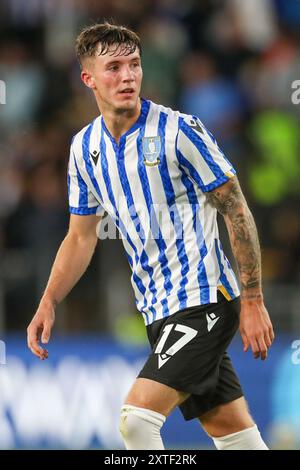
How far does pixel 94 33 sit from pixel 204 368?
5.36 feet

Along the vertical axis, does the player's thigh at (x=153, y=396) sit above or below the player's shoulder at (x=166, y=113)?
below

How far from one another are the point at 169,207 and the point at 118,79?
0.63 metres

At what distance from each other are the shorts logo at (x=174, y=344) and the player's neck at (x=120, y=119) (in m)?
0.93

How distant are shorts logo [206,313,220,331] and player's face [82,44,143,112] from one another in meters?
1.01

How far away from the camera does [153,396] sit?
14.9 ft

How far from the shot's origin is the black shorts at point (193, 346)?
4.63 metres

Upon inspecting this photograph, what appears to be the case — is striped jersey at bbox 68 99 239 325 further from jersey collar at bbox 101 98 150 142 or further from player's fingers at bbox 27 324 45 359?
player's fingers at bbox 27 324 45 359
